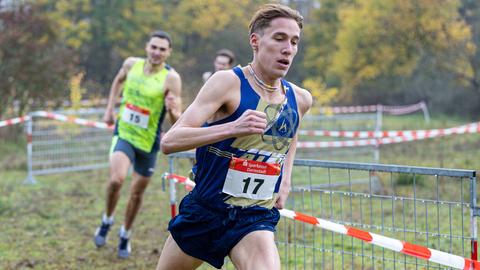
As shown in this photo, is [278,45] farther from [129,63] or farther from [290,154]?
[129,63]

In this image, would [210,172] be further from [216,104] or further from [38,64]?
Answer: [38,64]

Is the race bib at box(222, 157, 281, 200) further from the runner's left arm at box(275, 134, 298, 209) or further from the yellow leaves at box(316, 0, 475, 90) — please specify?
the yellow leaves at box(316, 0, 475, 90)

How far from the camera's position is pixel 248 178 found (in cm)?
398

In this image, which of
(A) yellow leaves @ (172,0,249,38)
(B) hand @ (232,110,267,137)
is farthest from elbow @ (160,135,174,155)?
(A) yellow leaves @ (172,0,249,38)

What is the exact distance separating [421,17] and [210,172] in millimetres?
31067

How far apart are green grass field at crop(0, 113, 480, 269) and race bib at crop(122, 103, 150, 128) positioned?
2.26ft

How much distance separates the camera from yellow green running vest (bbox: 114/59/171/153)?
7758mm

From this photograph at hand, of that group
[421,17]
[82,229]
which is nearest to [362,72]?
[421,17]

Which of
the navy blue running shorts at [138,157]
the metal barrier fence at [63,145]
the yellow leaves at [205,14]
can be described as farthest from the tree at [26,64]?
the yellow leaves at [205,14]

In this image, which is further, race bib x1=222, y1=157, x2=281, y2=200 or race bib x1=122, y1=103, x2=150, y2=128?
race bib x1=122, y1=103, x2=150, y2=128

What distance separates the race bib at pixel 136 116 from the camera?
25.5ft

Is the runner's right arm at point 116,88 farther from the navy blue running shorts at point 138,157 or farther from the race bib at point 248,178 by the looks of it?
the race bib at point 248,178

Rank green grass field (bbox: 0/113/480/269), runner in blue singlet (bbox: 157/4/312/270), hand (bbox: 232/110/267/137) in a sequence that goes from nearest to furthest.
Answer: hand (bbox: 232/110/267/137), runner in blue singlet (bbox: 157/4/312/270), green grass field (bbox: 0/113/480/269)

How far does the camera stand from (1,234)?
867 centimetres
